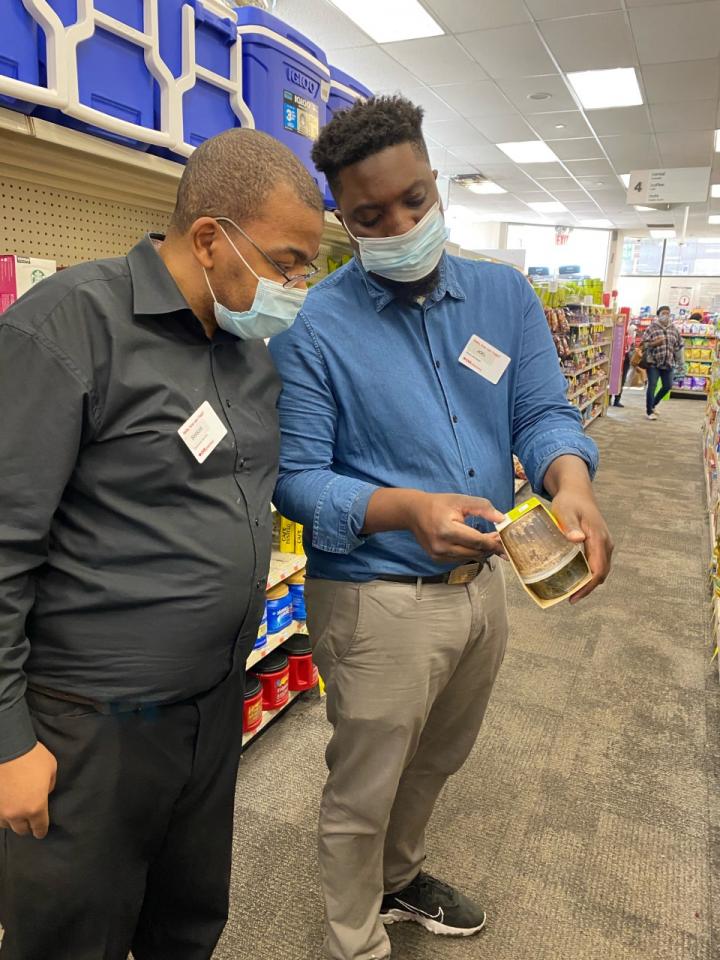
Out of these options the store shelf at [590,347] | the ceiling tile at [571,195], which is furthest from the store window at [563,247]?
the store shelf at [590,347]

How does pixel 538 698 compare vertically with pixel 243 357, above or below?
below

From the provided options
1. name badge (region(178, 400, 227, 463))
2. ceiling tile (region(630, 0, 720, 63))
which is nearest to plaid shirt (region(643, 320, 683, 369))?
ceiling tile (region(630, 0, 720, 63))

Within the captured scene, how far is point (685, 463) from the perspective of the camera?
26.7 feet

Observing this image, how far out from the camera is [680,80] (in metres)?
6.66

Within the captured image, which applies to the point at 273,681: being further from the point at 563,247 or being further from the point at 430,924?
the point at 563,247

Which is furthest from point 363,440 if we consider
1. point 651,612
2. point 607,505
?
point 607,505

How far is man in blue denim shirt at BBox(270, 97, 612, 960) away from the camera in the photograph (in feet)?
4.40

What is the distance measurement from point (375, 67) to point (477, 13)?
161 centimetres

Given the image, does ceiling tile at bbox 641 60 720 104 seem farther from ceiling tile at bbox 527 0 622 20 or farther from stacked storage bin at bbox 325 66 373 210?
stacked storage bin at bbox 325 66 373 210

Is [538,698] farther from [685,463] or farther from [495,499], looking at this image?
[685,463]

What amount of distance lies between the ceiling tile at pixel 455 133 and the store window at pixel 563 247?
7730mm

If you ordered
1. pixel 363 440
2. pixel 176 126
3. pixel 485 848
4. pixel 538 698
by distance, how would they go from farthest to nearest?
pixel 538 698
pixel 485 848
pixel 176 126
pixel 363 440

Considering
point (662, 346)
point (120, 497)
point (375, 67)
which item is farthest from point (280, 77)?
point (662, 346)

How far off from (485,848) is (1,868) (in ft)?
5.11
